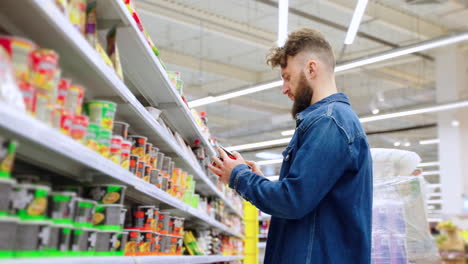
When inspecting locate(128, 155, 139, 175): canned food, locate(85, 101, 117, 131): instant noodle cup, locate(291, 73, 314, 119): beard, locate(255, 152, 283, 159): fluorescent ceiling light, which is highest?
locate(255, 152, 283, 159): fluorescent ceiling light

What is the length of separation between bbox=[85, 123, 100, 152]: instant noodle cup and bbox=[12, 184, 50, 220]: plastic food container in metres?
0.30

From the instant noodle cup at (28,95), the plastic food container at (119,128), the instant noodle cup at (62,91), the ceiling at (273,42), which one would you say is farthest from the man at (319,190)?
the ceiling at (273,42)

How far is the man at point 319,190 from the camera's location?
2092mm

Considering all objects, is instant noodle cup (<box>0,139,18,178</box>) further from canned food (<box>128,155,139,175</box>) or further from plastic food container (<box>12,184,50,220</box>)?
canned food (<box>128,155,139,175</box>)

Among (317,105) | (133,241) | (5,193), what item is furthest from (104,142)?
(317,105)

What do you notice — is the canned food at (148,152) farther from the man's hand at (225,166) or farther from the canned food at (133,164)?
the man's hand at (225,166)

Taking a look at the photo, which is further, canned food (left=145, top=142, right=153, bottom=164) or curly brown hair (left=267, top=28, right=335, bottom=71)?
canned food (left=145, top=142, right=153, bottom=164)

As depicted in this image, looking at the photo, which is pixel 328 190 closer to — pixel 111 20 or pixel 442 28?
pixel 111 20

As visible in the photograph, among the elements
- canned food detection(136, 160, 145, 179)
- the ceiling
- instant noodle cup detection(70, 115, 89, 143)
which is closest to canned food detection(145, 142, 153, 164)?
canned food detection(136, 160, 145, 179)

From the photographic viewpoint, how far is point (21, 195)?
1362 mm

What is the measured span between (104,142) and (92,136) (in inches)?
3.6

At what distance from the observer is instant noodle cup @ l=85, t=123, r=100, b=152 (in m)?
1.72

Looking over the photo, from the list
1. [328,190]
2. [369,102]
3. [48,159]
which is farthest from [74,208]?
[369,102]

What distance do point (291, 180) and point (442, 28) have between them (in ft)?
37.7
